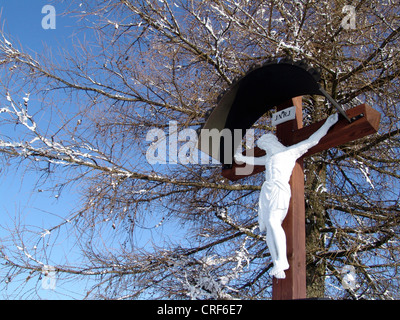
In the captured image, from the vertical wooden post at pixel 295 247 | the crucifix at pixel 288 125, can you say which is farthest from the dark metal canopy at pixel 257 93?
the vertical wooden post at pixel 295 247

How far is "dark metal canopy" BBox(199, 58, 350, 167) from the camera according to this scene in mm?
3207

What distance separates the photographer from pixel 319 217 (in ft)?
17.5

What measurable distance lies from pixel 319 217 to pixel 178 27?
9.60ft

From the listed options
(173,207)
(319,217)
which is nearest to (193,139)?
(173,207)

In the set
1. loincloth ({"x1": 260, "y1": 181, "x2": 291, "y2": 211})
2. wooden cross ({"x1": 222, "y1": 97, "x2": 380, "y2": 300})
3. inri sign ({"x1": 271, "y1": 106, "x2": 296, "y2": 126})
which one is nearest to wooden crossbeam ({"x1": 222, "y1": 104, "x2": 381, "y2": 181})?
wooden cross ({"x1": 222, "y1": 97, "x2": 380, "y2": 300})

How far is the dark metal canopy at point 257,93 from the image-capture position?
10.5 feet

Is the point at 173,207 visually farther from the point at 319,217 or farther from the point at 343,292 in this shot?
the point at 343,292

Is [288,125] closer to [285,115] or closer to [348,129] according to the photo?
[285,115]

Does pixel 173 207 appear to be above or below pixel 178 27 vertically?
below

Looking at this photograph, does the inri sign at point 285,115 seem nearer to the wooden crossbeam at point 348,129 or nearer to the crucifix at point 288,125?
the crucifix at point 288,125

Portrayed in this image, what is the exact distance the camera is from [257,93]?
373 centimetres

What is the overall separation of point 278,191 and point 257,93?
1002 mm
